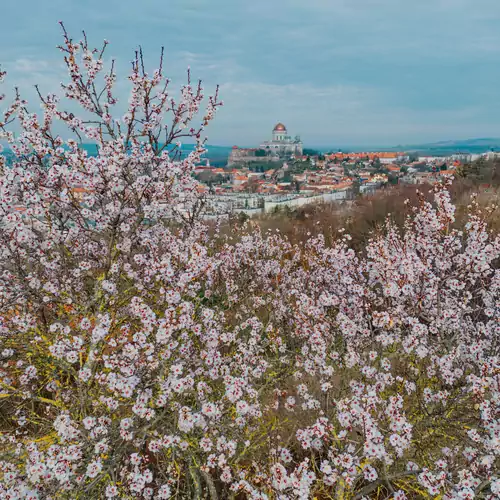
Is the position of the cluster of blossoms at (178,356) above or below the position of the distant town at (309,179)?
below

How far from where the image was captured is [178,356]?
532 centimetres

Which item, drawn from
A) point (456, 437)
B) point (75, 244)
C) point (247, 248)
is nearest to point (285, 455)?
point (456, 437)

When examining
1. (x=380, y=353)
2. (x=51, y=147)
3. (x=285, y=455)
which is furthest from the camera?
(x=51, y=147)

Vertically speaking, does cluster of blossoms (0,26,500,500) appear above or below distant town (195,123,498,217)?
below

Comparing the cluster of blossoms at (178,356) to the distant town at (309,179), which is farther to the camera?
the distant town at (309,179)

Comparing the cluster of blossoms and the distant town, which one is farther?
the distant town

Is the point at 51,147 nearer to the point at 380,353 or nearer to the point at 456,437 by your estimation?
the point at 380,353

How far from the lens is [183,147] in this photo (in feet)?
23.6

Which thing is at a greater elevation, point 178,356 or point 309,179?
point 309,179

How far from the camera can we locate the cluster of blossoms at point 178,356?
410 cm

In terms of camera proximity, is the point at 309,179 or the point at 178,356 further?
the point at 309,179

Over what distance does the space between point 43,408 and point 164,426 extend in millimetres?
4095

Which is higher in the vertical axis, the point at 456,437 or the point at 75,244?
the point at 75,244

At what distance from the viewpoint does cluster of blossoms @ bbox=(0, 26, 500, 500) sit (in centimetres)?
410
